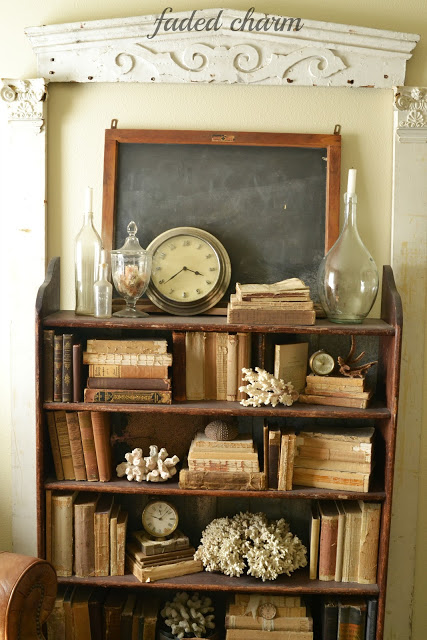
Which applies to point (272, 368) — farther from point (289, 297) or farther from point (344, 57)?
point (344, 57)

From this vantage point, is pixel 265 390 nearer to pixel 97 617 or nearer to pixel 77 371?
pixel 77 371

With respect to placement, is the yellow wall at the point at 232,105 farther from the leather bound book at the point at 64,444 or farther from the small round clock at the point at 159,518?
the small round clock at the point at 159,518

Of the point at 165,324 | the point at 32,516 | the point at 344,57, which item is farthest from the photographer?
the point at 32,516

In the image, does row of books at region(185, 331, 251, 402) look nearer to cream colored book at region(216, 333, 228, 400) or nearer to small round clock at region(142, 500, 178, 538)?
cream colored book at region(216, 333, 228, 400)

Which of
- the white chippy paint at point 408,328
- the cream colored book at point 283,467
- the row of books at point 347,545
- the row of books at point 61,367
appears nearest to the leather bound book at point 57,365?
the row of books at point 61,367

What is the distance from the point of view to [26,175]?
2688mm

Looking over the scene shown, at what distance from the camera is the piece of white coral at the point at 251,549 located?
2510 millimetres

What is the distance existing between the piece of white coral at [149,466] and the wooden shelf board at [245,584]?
392 mm

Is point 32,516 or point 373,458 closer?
point 373,458

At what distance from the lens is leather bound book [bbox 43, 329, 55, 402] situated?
246 cm

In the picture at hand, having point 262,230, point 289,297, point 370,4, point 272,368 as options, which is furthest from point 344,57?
point 272,368

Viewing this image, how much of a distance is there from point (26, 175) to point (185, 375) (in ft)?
3.41

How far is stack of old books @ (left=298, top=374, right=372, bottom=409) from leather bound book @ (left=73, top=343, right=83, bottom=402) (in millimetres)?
833

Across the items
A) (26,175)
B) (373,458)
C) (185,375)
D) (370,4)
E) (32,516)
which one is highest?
(370,4)
